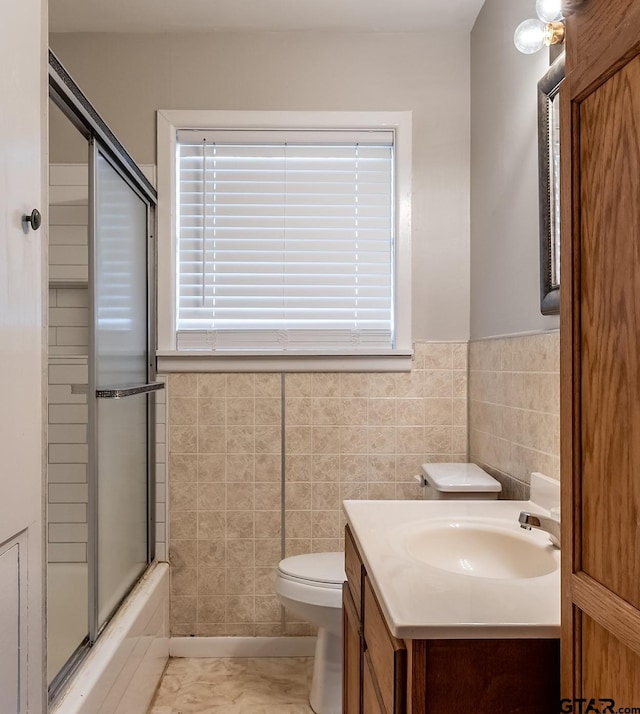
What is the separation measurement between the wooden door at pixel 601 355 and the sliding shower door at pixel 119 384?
1472mm

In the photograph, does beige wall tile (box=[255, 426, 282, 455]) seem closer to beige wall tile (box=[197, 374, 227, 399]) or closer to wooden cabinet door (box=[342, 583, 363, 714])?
beige wall tile (box=[197, 374, 227, 399])

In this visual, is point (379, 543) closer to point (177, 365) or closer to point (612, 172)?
point (612, 172)

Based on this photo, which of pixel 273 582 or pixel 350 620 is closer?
pixel 350 620

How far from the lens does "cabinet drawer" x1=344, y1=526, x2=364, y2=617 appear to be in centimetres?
137

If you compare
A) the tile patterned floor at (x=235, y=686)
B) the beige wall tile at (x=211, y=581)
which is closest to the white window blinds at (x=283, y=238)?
the beige wall tile at (x=211, y=581)

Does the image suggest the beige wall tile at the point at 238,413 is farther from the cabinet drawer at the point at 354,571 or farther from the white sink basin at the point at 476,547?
the white sink basin at the point at 476,547

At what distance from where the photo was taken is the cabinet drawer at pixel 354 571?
4.48ft

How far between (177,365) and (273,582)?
39.5 inches

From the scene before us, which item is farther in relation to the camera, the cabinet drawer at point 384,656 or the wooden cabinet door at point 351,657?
the wooden cabinet door at point 351,657

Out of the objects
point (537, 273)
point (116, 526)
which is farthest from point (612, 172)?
point (116, 526)

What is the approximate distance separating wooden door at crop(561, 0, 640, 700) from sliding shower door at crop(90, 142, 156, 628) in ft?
4.83

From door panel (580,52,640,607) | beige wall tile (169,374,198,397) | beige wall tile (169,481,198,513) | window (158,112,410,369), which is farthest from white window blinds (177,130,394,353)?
door panel (580,52,640,607)

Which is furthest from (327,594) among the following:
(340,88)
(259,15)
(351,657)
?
(259,15)

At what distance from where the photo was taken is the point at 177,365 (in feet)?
8.14
